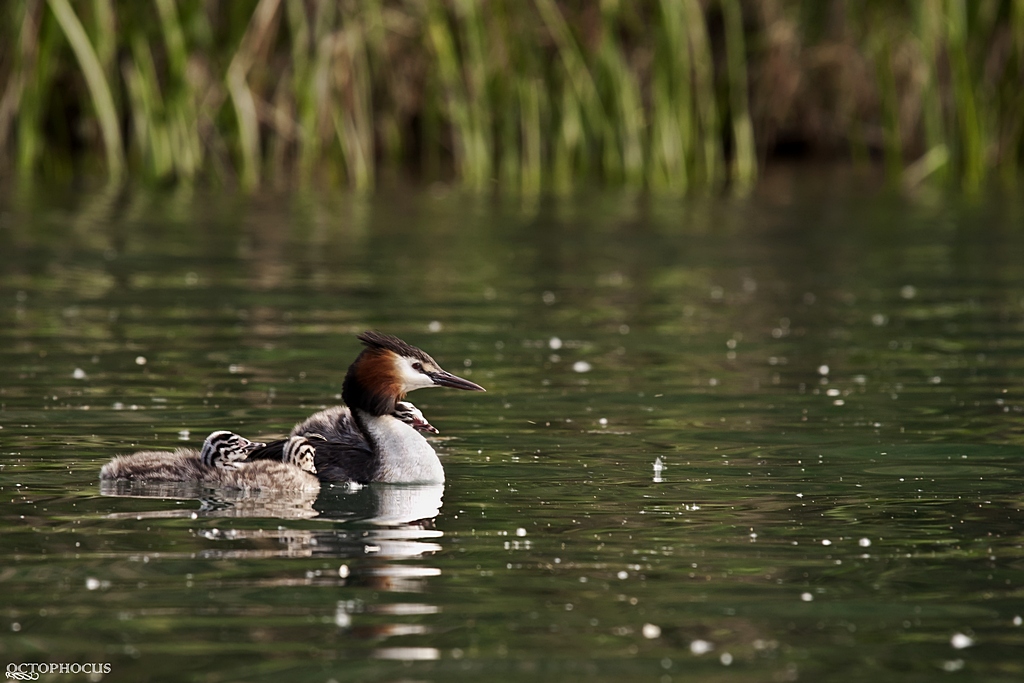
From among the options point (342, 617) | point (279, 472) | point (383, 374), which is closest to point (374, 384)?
point (383, 374)

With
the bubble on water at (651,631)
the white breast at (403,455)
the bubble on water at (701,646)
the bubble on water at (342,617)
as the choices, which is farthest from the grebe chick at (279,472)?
the bubble on water at (701,646)

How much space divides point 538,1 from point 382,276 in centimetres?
717

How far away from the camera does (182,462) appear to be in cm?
676

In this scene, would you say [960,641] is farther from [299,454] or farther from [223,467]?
[223,467]

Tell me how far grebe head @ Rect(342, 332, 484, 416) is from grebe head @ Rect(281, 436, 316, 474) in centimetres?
35

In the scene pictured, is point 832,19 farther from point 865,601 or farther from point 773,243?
point 865,601

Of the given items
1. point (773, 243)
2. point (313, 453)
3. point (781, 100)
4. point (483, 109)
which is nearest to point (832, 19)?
point (781, 100)

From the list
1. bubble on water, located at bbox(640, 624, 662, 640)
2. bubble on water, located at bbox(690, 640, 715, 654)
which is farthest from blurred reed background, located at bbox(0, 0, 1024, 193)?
bubble on water, located at bbox(690, 640, 715, 654)

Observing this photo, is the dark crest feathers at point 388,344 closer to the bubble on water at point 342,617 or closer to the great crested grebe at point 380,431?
the great crested grebe at point 380,431

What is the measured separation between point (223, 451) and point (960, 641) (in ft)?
9.85

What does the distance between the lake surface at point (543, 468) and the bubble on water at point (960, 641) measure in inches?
2.0

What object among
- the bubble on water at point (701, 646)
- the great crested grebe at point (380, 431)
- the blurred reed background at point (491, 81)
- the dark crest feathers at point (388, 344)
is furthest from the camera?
the blurred reed background at point (491, 81)

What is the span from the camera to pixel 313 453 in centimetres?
689

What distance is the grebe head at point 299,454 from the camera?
676 cm
